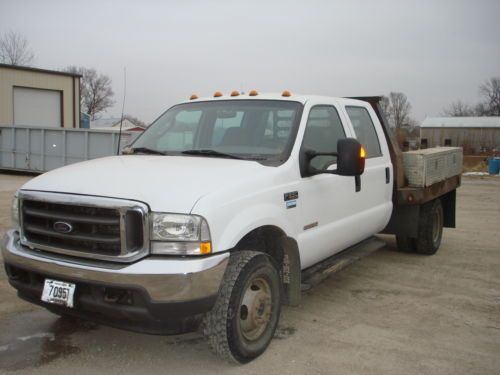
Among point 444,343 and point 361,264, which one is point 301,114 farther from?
point 361,264

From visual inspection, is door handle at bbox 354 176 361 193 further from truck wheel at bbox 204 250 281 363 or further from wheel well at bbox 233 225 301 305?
truck wheel at bbox 204 250 281 363

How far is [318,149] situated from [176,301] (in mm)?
2019

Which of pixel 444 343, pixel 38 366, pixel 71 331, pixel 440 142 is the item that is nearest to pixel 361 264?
pixel 444 343

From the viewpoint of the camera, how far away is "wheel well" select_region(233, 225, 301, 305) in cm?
395

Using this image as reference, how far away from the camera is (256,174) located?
370 cm

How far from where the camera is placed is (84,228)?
Answer: 10.8 feet

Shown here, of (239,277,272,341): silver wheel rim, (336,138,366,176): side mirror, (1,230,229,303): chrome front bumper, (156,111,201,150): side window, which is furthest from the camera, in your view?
(156,111,201,150): side window

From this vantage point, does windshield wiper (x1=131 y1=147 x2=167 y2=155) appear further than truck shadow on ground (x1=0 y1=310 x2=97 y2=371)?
Yes

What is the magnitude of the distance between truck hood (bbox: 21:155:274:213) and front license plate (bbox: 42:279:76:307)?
1.93 feet

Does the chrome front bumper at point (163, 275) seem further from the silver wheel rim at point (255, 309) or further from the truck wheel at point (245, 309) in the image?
the silver wheel rim at point (255, 309)

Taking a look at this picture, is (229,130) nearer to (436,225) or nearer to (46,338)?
(46,338)

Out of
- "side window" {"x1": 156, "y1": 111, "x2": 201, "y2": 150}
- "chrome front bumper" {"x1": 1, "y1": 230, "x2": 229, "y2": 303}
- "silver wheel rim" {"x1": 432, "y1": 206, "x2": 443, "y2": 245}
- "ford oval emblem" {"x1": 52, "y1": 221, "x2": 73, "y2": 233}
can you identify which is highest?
"side window" {"x1": 156, "y1": 111, "x2": 201, "y2": 150}

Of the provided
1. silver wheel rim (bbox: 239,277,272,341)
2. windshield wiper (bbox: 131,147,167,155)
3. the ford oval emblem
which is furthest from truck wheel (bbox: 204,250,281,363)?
windshield wiper (bbox: 131,147,167,155)

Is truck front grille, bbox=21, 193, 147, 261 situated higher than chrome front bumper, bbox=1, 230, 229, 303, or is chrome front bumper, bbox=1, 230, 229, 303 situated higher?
truck front grille, bbox=21, 193, 147, 261
